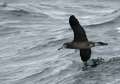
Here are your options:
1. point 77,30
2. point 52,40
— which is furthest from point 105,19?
point 77,30

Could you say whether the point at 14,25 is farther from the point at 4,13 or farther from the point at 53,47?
the point at 53,47

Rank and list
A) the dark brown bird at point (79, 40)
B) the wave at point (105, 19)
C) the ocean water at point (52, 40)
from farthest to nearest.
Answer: the wave at point (105, 19) < the ocean water at point (52, 40) < the dark brown bird at point (79, 40)

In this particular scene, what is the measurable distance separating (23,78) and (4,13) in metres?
10.7

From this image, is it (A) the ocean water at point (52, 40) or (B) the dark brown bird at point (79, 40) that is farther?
(A) the ocean water at point (52, 40)

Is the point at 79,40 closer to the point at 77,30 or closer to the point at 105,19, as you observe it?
the point at 77,30

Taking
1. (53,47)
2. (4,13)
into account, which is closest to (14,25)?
(4,13)

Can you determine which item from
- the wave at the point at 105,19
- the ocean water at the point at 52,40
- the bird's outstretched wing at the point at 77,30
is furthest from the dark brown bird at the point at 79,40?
the wave at the point at 105,19

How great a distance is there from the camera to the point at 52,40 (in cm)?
1944

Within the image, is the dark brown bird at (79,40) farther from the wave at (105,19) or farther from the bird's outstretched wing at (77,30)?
the wave at (105,19)

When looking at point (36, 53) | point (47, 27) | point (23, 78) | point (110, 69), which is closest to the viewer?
point (110, 69)

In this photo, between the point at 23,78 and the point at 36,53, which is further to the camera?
the point at 36,53

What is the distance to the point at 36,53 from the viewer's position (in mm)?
18094

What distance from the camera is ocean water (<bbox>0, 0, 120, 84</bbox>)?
14.9 meters

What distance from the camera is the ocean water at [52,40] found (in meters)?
14.9
